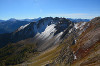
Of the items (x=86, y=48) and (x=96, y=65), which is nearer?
(x=96, y=65)

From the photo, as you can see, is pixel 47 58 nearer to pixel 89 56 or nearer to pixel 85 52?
pixel 85 52

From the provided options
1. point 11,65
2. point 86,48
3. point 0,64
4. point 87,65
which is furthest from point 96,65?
point 0,64

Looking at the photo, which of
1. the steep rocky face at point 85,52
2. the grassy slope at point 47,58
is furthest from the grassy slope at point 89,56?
the grassy slope at point 47,58

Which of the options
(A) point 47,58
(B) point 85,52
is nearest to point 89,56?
(B) point 85,52

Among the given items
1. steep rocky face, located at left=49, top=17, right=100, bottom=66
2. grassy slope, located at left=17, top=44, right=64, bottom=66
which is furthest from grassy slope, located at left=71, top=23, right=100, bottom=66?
grassy slope, located at left=17, top=44, right=64, bottom=66

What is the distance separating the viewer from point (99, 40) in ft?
167

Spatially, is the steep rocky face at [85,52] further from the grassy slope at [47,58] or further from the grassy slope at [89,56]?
the grassy slope at [47,58]

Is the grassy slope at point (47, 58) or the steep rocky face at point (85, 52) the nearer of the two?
the steep rocky face at point (85, 52)

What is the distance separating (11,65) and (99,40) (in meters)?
183

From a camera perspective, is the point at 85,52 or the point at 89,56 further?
the point at 85,52

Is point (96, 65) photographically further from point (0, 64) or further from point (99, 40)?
point (0, 64)

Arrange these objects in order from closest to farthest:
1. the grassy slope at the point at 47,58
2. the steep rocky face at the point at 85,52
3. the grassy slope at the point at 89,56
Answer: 1. the grassy slope at the point at 89,56
2. the steep rocky face at the point at 85,52
3. the grassy slope at the point at 47,58

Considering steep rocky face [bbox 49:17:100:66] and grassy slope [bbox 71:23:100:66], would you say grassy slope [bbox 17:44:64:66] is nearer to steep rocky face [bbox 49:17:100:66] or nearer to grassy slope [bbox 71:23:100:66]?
steep rocky face [bbox 49:17:100:66]

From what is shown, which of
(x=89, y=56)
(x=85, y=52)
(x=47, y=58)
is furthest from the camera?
(x=47, y=58)
